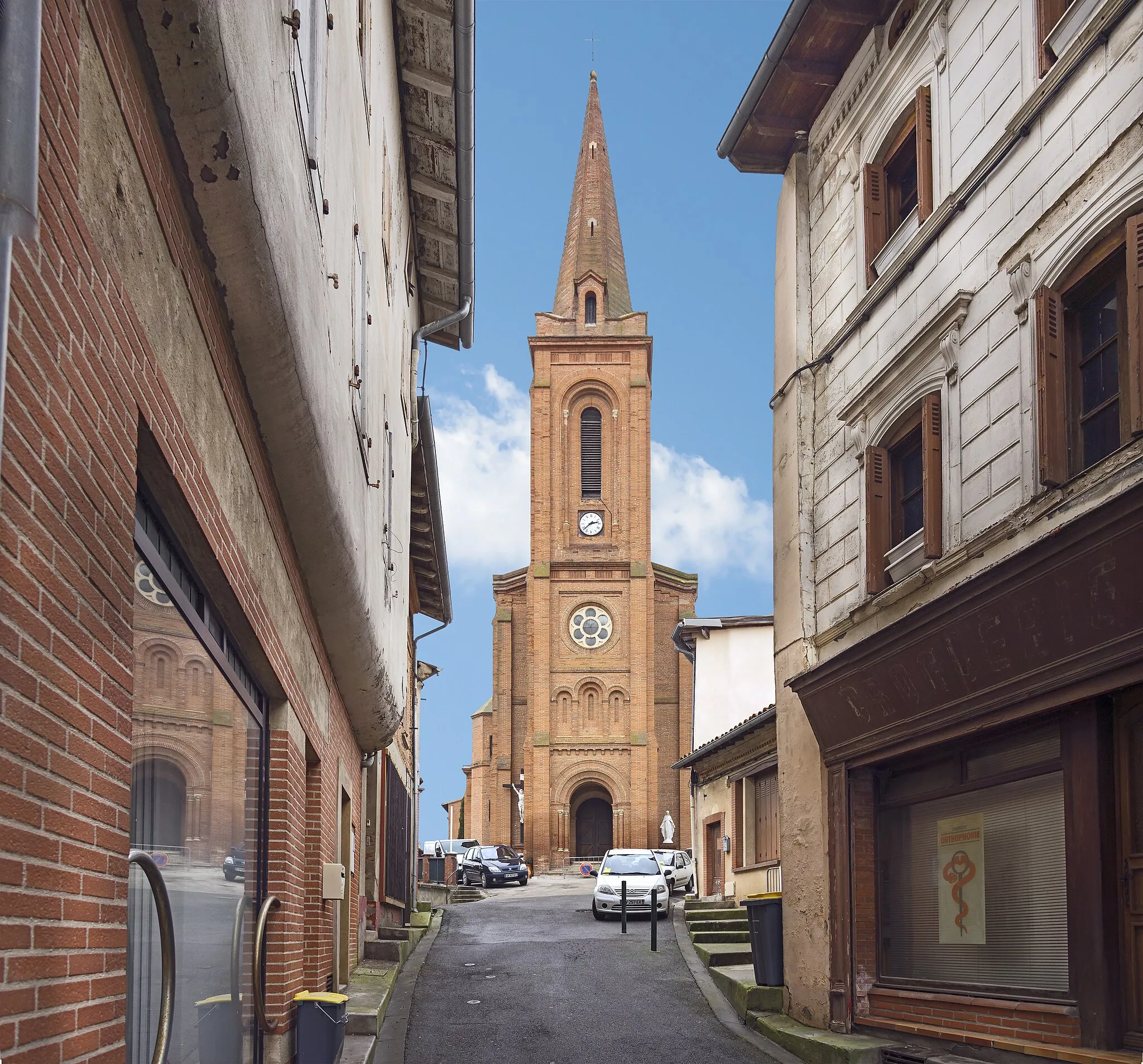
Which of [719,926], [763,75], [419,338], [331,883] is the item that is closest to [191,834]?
[331,883]

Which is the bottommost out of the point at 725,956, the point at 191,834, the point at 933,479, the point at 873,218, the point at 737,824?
the point at 725,956

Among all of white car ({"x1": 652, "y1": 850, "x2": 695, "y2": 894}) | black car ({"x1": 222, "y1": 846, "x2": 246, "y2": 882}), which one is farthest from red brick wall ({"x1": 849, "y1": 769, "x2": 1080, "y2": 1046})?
white car ({"x1": 652, "y1": 850, "x2": 695, "y2": 894})

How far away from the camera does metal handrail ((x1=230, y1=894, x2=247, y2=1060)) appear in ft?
23.2

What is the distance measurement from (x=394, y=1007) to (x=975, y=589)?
28.7 feet

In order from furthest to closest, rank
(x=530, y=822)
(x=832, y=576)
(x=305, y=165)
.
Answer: (x=530, y=822)
(x=832, y=576)
(x=305, y=165)

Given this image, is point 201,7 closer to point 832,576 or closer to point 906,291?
point 906,291

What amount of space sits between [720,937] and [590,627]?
3944 centimetres

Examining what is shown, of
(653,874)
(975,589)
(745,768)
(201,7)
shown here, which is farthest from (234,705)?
(653,874)

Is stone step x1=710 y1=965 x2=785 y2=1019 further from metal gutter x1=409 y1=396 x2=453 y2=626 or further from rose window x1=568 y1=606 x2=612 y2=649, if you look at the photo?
rose window x1=568 y1=606 x2=612 y2=649

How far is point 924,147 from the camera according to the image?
500 inches

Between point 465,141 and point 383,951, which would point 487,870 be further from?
point 465,141

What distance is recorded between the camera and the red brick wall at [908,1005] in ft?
32.0

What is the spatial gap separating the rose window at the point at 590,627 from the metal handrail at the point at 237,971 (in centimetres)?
5353

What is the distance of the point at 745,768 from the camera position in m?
26.2
